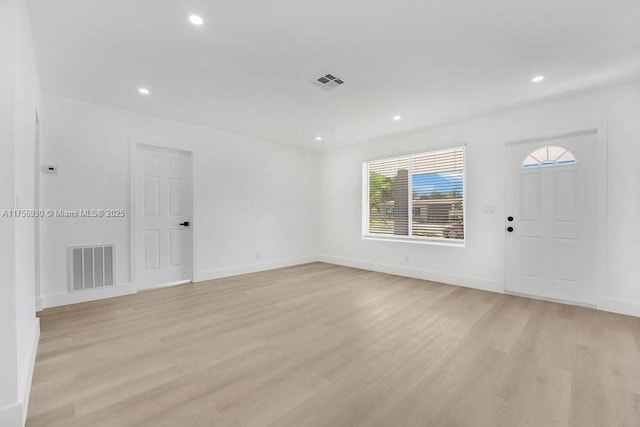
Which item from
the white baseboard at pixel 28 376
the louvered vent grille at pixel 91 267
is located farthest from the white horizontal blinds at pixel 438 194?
the white baseboard at pixel 28 376

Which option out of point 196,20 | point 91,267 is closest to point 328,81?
point 196,20

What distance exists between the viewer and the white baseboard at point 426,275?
4239 millimetres

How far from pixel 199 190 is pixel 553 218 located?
5.24 m

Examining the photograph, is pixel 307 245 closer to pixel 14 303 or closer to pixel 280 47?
pixel 280 47

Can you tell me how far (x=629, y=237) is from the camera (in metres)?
3.24

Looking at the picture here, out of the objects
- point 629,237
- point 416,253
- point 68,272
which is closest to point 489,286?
point 416,253

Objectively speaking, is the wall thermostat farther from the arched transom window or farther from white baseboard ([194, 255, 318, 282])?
the arched transom window

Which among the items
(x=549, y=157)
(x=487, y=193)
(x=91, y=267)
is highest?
(x=549, y=157)

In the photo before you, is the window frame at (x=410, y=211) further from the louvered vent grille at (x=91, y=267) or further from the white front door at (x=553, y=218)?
the louvered vent grille at (x=91, y=267)

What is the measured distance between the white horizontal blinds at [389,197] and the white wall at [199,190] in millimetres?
1475

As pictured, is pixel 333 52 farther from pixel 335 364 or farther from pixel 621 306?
pixel 621 306

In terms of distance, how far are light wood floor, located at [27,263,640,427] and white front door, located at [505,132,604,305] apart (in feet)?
1.14

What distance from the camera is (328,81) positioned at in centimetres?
315

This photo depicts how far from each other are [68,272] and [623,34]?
20.4 feet
